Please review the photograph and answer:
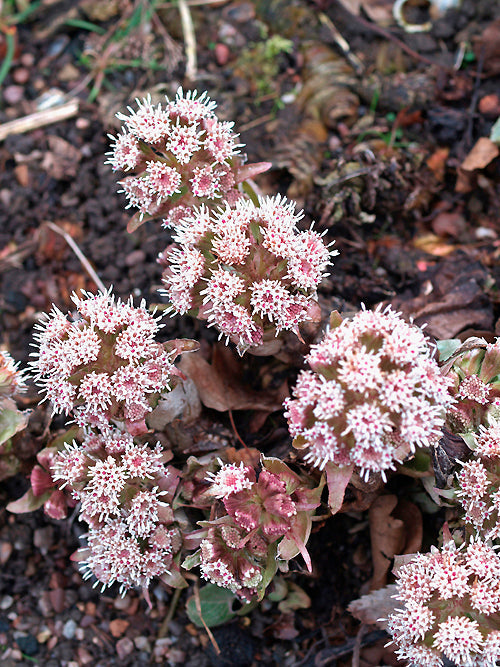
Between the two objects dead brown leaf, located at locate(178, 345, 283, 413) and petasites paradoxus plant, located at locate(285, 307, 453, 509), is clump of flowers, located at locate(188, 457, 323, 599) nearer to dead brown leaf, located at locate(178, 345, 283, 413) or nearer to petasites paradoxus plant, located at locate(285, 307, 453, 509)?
petasites paradoxus plant, located at locate(285, 307, 453, 509)

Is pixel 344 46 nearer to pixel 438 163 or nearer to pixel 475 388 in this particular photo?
pixel 438 163

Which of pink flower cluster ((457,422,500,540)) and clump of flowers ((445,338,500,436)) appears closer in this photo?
pink flower cluster ((457,422,500,540))

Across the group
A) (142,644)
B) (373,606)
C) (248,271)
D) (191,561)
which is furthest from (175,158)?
(142,644)

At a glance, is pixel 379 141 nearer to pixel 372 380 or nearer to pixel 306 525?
pixel 372 380

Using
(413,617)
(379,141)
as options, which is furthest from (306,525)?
(379,141)

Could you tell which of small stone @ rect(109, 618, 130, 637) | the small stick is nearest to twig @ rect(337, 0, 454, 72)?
the small stick

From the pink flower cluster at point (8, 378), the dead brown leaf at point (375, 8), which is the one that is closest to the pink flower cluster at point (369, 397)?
the pink flower cluster at point (8, 378)

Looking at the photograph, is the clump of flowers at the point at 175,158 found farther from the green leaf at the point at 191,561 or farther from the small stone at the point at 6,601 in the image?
the small stone at the point at 6,601
